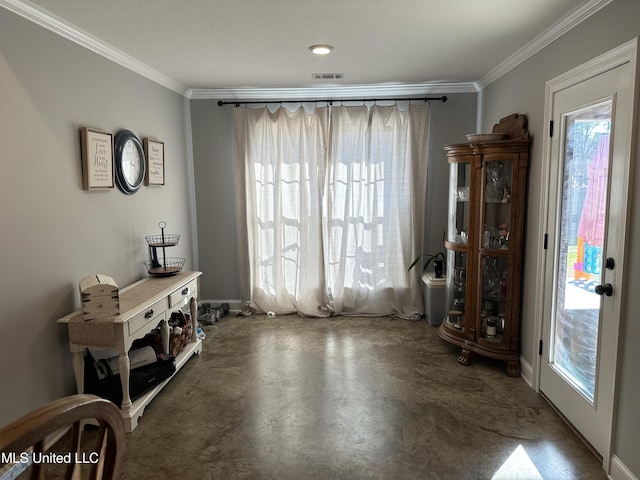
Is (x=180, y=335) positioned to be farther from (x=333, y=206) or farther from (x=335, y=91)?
(x=335, y=91)

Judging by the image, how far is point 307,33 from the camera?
2881 millimetres

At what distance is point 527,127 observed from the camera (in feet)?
10.7

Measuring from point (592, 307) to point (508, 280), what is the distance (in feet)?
2.97

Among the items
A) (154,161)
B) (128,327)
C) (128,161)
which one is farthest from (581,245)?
(154,161)

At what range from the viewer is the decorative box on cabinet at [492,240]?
3.26m

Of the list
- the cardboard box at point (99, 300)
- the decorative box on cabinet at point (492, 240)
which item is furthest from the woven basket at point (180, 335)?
the decorative box on cabinet at point (492, 240)

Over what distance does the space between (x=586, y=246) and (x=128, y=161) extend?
330 cm

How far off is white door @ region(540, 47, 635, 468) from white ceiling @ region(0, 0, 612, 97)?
1.79 feet

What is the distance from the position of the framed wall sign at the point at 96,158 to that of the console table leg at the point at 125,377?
3.86 feet

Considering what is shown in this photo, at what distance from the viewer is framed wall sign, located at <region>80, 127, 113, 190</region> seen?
286 cm

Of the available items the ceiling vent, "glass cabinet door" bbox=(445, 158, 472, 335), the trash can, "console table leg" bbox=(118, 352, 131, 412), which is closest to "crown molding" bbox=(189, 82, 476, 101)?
the ceiling vent

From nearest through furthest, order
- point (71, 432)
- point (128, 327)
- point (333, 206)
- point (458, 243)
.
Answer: point (71, 432) < point (128, 327) < point (458, 243) < point (333, 206)

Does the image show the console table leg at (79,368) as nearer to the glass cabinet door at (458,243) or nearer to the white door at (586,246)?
the glass cabinet door at (458,243)

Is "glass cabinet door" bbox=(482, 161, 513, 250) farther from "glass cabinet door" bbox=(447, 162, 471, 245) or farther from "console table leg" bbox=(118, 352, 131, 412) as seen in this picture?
"console table leg" bbox=(118, 352, 131, 412)
